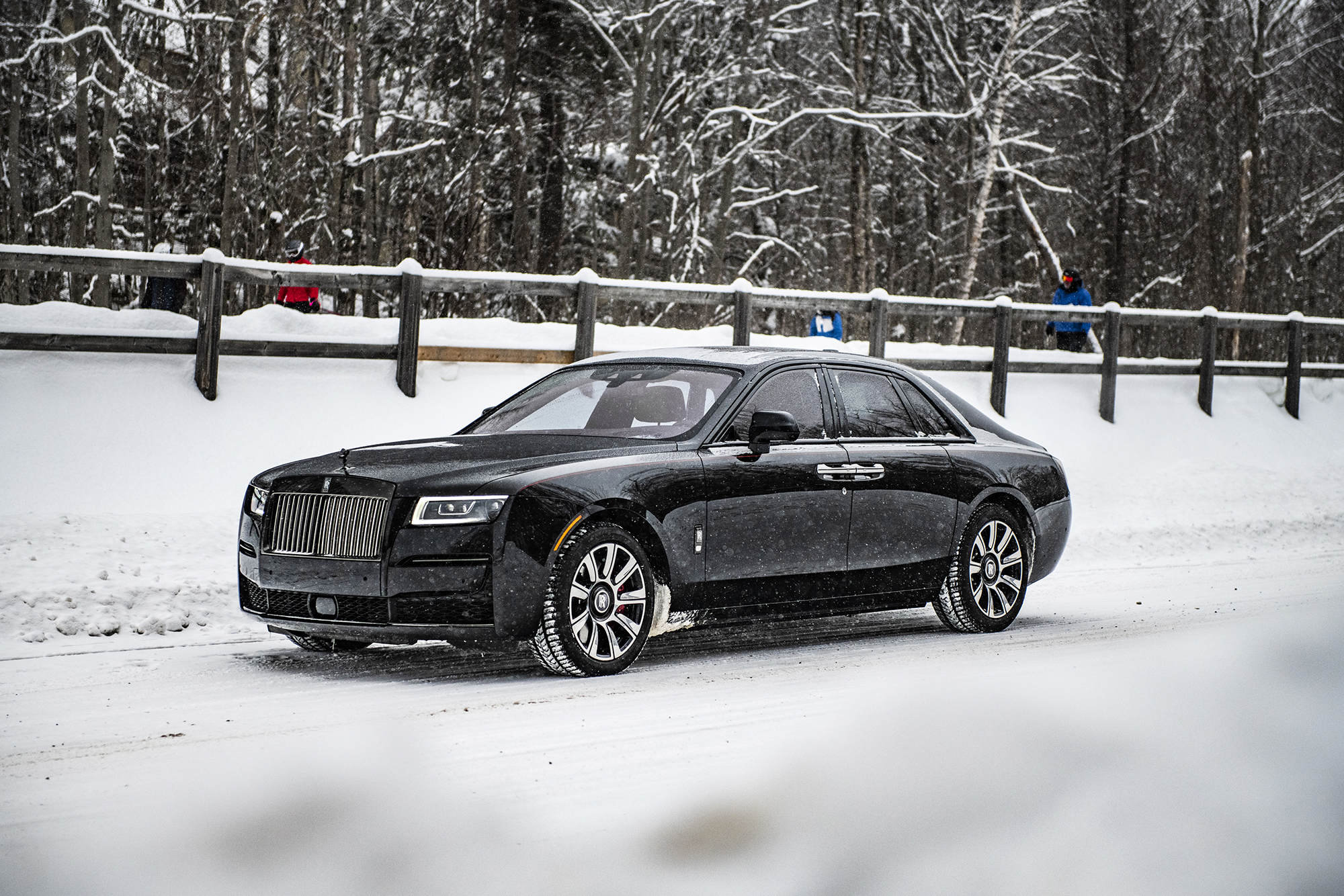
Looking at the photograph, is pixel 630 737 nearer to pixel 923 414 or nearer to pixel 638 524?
pixel 638 524

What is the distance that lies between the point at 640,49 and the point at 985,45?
910 centimetres

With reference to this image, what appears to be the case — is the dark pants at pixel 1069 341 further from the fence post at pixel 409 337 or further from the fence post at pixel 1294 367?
the fence post at pixel 409 337

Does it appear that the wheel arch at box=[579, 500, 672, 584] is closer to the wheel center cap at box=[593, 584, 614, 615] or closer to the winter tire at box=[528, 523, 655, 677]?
the winter tire at box=[528, 523, 655, 677]

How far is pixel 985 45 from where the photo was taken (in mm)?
31859

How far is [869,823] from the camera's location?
4617mm

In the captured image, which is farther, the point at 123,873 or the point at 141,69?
the point at 141,69

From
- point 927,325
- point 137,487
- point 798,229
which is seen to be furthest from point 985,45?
point 137,487

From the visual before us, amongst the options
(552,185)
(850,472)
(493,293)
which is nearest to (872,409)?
(850,472)

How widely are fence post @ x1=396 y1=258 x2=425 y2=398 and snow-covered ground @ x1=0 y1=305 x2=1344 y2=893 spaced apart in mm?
2296

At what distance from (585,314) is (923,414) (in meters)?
6.59

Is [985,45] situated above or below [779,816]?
above

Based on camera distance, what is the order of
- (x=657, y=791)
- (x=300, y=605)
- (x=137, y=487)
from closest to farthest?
1. (x=657, y=791)
2. (x=300, y=605)
3. (x=137, y=487)

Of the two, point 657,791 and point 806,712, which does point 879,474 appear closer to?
point 806,712

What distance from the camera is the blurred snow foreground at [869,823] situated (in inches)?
160
